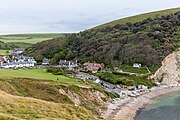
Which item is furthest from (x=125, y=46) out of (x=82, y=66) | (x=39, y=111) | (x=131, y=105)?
(x=39, y=111)

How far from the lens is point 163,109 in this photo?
65188 millimetres

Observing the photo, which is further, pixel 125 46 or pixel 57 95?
pixel 125 46

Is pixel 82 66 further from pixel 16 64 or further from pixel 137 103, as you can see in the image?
pixel 137 103

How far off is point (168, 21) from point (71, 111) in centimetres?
11329

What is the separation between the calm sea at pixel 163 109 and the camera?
58181 mm

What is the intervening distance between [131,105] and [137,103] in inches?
122

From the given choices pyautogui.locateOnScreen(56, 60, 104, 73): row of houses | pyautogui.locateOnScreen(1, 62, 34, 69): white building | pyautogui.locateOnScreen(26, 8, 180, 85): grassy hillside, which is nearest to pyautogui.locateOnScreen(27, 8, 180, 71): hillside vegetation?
pyautogui.locateOnScreen(26, 8, 180, 85): grassy hillside

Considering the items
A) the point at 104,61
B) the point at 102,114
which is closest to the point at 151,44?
the point at 104,61

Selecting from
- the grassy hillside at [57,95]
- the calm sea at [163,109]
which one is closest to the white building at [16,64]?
the grassy hillside at [57,95]

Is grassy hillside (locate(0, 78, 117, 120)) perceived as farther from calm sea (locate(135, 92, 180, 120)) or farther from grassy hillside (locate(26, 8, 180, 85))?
grassy hillside (locate(26, 8, 180, 85))

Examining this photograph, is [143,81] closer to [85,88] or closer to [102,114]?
[85,88]

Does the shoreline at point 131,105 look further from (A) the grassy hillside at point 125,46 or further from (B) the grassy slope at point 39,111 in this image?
(B) the grassy slope at point 39,111

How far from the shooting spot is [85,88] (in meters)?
70.6

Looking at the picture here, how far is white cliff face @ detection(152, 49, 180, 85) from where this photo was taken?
329 feet
